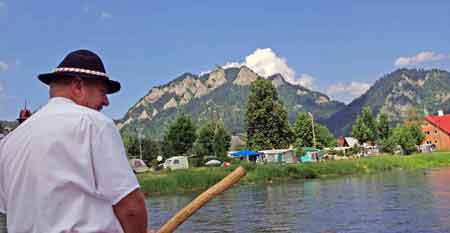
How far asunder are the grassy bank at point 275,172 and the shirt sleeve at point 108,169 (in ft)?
106

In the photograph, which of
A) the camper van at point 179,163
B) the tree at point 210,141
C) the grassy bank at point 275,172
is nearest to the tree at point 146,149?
the tree at point 210,141

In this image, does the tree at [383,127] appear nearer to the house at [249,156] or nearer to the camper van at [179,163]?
the house at [249,156]

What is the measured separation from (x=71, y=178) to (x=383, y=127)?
8191cm

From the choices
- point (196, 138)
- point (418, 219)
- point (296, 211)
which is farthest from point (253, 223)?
point (196, 138)

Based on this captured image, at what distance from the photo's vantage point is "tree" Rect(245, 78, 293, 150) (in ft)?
228

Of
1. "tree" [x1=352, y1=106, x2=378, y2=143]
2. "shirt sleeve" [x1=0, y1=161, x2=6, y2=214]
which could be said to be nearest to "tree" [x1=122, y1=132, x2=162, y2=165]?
"tree" [x1=352, y1=106, x2=378, y2=143]

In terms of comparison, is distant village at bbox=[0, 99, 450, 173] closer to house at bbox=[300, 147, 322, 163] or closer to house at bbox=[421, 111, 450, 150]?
house at bbox=[300, 147, 322, 163]

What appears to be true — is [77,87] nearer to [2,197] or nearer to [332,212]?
[2,197]

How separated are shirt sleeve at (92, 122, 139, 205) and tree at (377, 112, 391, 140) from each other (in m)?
→ 81.6

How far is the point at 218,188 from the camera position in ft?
12.3

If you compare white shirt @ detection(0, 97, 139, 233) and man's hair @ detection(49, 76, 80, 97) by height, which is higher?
man's hair @ detection(49, 76, 80, 97)

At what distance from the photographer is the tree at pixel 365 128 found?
256ft

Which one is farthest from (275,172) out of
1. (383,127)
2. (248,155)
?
(383,127)

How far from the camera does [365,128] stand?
77750 mm
